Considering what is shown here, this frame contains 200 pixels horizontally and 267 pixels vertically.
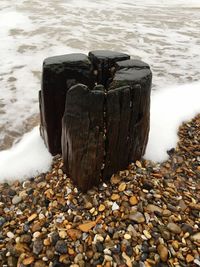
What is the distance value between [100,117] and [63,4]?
1046 centimetres

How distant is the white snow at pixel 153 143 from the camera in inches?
110

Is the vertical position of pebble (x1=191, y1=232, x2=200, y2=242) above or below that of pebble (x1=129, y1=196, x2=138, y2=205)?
below

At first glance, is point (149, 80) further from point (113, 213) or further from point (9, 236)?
point (9, 236)

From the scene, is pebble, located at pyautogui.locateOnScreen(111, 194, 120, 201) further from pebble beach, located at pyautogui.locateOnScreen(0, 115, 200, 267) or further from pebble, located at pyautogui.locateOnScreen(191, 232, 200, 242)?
pebble, located at pyautogui.locateOnScreen(191, 232, 200, 242)

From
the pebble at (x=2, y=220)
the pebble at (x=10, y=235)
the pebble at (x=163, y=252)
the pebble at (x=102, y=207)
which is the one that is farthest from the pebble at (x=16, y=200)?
the pebble at (x=163, y=252)

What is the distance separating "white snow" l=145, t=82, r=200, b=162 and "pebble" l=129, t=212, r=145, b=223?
696mm

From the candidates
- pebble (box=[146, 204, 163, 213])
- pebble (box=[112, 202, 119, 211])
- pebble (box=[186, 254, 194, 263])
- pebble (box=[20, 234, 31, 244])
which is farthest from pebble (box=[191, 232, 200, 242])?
pebble (box=[20, 234, 31, 244])

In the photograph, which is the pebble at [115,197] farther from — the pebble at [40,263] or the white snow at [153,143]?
the pebble at [40,263]

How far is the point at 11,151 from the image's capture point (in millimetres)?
3221

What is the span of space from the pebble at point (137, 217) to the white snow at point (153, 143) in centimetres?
15

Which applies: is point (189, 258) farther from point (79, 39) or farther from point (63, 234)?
point (79, 39)

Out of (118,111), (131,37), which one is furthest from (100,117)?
(131,37)

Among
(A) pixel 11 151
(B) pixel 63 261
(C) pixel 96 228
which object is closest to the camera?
(B) pixel 63 261

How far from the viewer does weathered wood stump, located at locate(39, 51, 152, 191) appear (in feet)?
7.23
